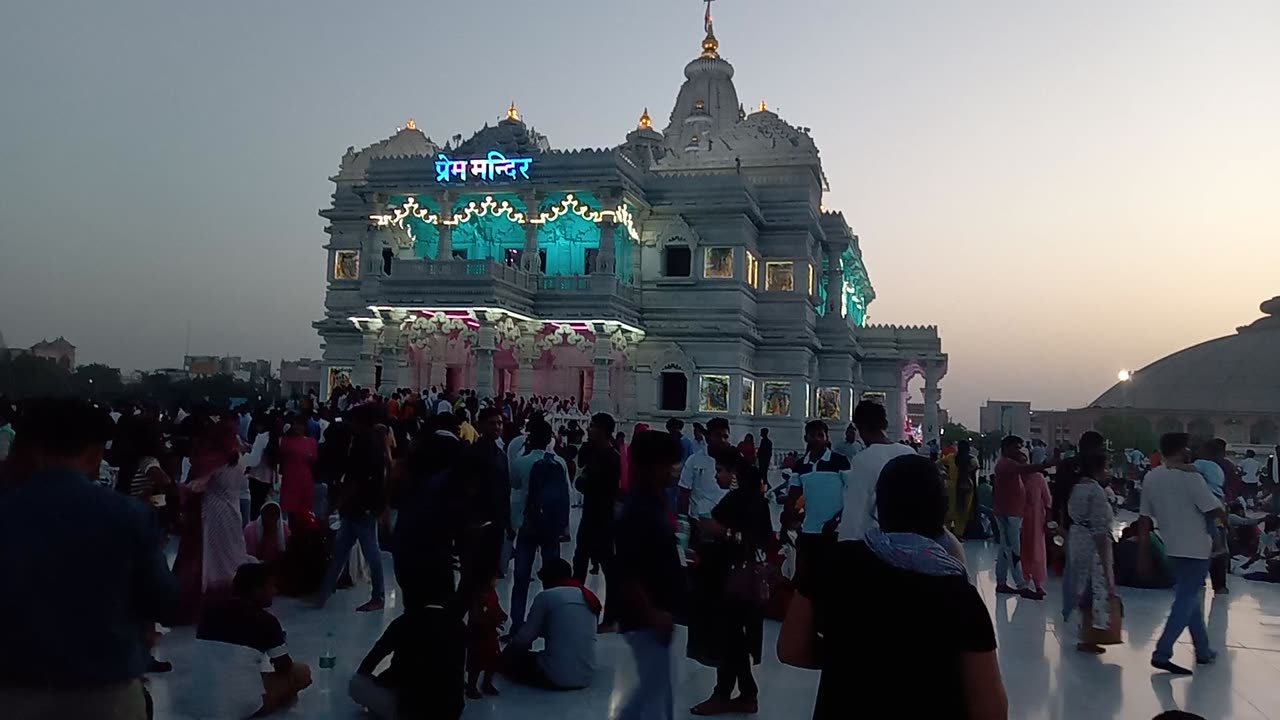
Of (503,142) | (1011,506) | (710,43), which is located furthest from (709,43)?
(1011,506)

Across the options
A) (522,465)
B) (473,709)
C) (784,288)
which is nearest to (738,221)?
(784,288)

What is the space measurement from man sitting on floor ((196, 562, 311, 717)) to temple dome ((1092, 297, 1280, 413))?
103 m

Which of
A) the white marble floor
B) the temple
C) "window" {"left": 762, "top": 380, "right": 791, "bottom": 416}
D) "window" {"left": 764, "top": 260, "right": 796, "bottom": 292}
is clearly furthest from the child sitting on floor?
"window" {"left": 764, "top": 260, "right": 796, "bottom": 292}

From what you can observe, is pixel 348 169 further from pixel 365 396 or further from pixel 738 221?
pixel 365 396

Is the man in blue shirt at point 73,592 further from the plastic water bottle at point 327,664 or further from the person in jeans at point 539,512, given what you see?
the person in jeans at point 539,512

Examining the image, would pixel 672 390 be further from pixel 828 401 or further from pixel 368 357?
pixel 368 357

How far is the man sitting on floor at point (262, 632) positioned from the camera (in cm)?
662

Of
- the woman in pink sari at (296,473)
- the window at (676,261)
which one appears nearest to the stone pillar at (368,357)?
the window at (676,261)

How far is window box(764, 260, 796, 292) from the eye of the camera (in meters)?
40.6

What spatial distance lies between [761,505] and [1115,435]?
2506 inches

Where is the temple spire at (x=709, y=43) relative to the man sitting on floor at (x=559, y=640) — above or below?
above

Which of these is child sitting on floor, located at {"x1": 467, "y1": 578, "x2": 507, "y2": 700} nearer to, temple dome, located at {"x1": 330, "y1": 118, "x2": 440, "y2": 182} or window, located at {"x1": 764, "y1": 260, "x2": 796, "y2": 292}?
window, located at {"x1": 764, "y1": 260, "x2": 796, "y2": 292}

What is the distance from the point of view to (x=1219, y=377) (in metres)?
104

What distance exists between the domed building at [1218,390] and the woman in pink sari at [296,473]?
88.9 metres
